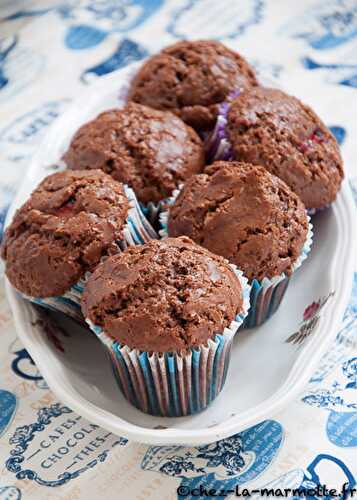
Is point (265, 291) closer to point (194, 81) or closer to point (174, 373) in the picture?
point (174, 373)

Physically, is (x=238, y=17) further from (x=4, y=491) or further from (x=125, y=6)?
(x=4, y=491)

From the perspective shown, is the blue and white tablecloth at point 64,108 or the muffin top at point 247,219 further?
the muffin top at point 247,219

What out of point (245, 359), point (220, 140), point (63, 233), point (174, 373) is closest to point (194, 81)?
point (220, 140)

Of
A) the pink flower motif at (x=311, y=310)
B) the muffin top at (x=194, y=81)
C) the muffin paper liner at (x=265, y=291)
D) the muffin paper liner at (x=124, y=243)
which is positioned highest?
the muffin top at (x=194, y=81)

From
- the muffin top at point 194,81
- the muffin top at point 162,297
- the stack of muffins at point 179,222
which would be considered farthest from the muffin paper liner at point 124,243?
the muffin top at point 194,81

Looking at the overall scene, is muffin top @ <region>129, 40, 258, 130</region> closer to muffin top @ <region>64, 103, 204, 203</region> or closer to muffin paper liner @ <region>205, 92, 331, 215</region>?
muffin paper liner @ <region>205, 92, 331, 215</region>

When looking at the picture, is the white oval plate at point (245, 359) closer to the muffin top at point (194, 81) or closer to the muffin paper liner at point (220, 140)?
the muffin paper liner at point (220, 140)

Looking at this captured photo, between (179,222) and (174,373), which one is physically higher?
(179,222)
